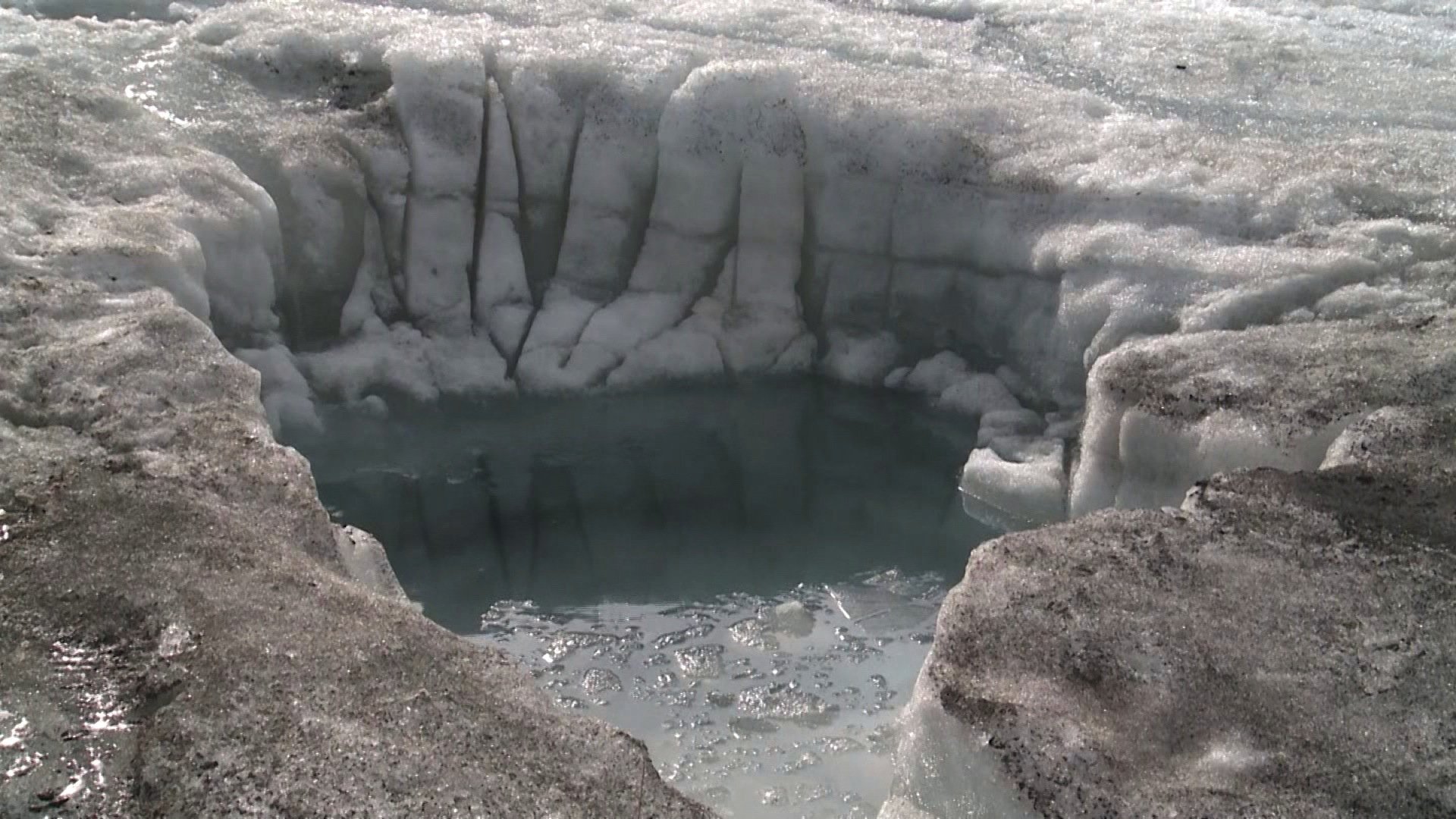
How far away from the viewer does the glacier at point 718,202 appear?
4762 mm

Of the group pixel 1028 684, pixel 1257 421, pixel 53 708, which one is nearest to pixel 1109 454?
pixel 1257 421

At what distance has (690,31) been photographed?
6301 millimetres

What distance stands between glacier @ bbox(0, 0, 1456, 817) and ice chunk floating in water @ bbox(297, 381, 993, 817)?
0.17m

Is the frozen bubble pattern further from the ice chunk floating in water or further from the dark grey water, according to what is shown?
the dark grey water

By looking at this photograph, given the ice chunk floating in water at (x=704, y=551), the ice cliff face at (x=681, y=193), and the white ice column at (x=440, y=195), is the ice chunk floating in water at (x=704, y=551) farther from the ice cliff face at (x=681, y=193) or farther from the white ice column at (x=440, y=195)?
the white ice column at (x=440, y=195)

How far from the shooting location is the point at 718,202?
554 centimetres

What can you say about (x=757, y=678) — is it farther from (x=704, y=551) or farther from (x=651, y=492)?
(x=651, y=492)

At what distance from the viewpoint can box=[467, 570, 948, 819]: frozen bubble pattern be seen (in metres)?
3.61

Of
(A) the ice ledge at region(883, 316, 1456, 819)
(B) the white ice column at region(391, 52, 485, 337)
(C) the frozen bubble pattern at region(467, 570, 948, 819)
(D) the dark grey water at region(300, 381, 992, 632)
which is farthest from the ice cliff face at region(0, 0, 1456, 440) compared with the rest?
(A) the ice ledge at region(883, 316, 1456, 819)

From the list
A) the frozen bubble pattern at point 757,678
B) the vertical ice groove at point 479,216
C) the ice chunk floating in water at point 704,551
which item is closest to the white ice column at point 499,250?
the vertical ice groove at point 479,216

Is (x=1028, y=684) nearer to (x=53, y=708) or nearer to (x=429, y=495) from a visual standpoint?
(x=53, y=708)

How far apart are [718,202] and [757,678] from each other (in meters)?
2.24

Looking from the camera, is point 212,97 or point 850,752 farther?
point 212,97

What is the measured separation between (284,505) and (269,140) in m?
2.44
